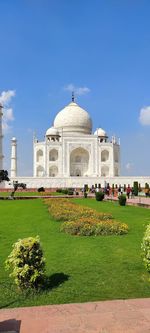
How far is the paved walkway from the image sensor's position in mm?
3416

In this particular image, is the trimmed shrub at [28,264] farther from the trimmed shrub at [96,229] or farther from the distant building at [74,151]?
the distant building at [74,151]

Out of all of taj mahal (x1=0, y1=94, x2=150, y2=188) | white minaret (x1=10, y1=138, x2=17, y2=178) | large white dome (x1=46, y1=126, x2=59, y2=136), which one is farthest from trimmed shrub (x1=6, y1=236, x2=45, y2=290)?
large white dome (x1=46, y1=126, x2=59, y2=136)

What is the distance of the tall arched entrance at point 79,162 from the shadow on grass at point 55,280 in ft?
150

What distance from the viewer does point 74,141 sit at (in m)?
50.3

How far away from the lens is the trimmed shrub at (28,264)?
462 cm

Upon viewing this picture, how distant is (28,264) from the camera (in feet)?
15.3

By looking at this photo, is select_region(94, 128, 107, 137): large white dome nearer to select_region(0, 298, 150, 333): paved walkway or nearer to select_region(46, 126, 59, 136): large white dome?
select_region(46, 126, 59, 136): large white dome

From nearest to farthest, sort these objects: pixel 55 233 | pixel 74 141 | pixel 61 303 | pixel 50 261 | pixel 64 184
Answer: pixel 61 303 < pixel 50 261 < pixel 55 233 < pixel 64 184 < pixel 74 141

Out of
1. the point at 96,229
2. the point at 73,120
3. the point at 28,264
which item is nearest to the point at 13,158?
the point at 73,120

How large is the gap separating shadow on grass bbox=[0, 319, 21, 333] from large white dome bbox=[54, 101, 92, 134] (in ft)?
161

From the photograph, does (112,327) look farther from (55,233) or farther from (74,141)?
(74,141)

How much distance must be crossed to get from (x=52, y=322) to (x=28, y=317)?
0.28m

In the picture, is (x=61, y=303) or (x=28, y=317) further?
(x=61, y=303)

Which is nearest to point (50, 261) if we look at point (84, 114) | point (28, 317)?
point (28, 317)
